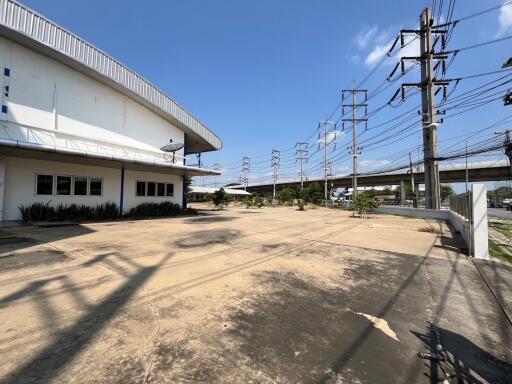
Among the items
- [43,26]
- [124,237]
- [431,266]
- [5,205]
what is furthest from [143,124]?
[431,266]

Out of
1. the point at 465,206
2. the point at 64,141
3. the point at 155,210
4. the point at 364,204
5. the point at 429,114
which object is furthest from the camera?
the point at 364,204

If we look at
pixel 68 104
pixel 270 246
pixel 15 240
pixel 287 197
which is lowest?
pixel 270 246

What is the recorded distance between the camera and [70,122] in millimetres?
15867

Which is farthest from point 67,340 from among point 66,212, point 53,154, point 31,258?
point 66,212

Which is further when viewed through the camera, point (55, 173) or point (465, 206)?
point (55, 173)

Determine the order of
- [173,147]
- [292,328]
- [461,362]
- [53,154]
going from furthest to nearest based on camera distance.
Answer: [173,147] → [53,154] → [292,328] → [461,362]

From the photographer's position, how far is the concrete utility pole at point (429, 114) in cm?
2241

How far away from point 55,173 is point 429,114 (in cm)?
2719

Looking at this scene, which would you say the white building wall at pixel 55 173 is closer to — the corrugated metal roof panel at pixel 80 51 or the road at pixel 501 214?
the corrugated metal roof panel at pixel 80 51

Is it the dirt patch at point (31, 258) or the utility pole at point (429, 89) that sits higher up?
the utility pole at point (429, 89)

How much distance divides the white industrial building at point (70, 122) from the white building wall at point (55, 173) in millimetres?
40

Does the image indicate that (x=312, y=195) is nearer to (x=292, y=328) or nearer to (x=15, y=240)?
(x=15, y=240)

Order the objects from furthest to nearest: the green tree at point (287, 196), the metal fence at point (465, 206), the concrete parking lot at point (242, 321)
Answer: the green tree at point (287, 196)
the metal fence at point (465, 206)
the concrete parking lot at point (242, 321)

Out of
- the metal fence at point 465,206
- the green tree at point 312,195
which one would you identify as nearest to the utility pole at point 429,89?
the metal fence at point 465,206
